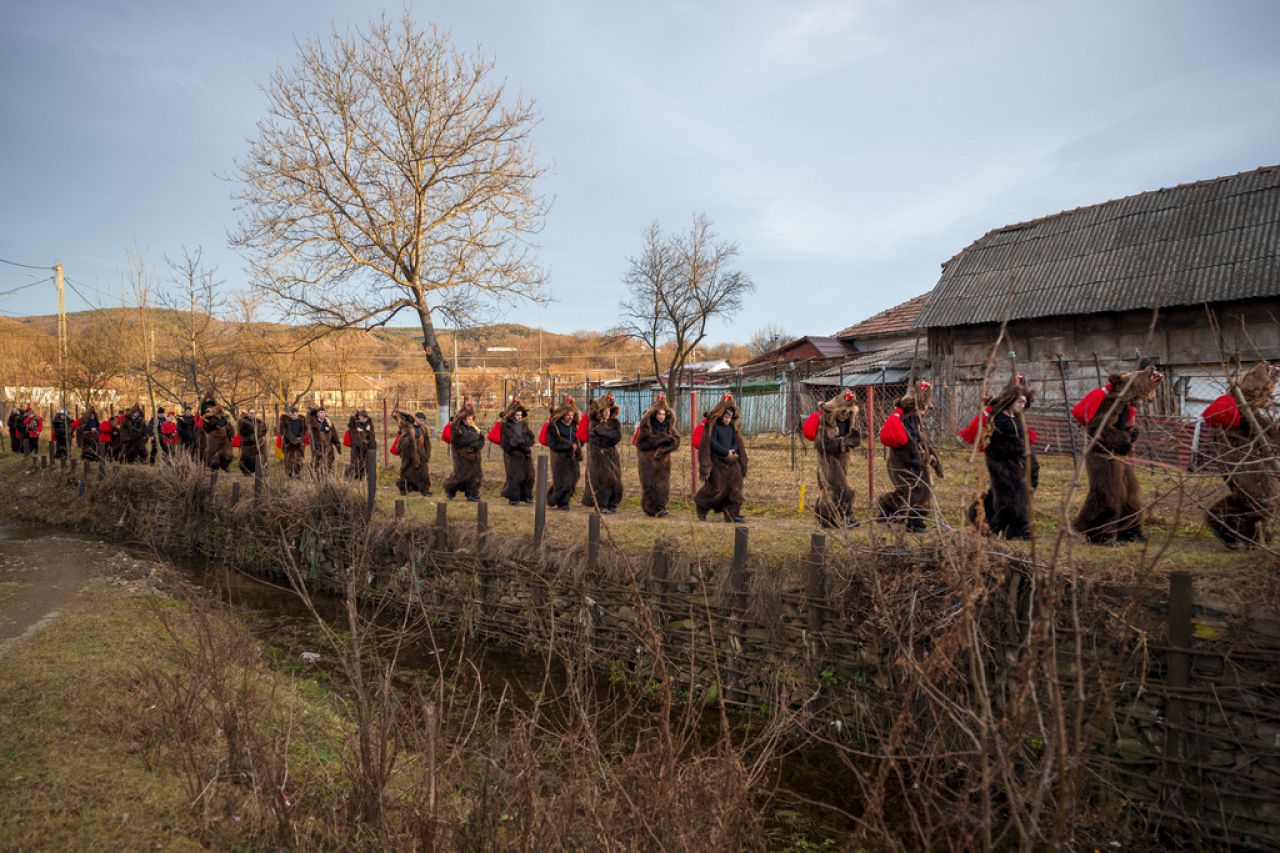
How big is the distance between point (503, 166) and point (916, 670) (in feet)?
71.4

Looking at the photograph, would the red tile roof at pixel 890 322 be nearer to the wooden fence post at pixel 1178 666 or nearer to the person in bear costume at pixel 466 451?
the person in bear costume at pixel 466 451

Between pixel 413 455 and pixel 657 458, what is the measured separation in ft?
19.4

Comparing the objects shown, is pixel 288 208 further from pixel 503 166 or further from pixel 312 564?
pixel 312 564

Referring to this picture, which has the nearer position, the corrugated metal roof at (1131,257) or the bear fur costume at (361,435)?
the corrugated metal roof at (1131,257)

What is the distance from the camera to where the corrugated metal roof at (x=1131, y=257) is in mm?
16594

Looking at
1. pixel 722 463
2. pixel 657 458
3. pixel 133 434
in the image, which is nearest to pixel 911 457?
pixel 722 463

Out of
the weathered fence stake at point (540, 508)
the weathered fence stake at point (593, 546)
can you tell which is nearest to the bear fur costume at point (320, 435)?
the weathered fence stake at point (540, 508)

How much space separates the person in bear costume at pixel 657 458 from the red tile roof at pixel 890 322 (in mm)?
19415

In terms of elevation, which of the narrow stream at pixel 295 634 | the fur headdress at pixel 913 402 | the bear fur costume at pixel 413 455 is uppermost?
the fur headdress at pixel 913 402

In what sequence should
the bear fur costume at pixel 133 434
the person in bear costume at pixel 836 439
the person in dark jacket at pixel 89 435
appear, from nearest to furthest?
1. the person in bear costume at pixel 836 439
2. the person in dark jacket at pixel 89 435
3. the bear fur costume at pixel 133 434

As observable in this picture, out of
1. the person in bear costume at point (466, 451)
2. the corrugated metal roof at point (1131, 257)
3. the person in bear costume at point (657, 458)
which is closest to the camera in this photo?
the person in bear costume at point (657, 458)

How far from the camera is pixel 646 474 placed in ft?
37.4

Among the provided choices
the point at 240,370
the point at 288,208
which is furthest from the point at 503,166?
the point at 240,370

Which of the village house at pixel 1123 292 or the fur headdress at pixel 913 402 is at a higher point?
the village house at pixel 1123 292
